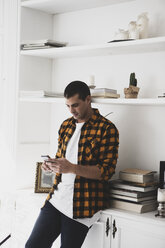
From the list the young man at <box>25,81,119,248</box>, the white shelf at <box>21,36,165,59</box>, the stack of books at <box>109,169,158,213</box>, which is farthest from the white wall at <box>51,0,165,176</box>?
the young man at <box>25,81,119,248</box>

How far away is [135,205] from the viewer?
8.55ft

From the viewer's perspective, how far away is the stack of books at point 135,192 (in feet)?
8.58

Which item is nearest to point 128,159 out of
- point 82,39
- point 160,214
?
point 160,214

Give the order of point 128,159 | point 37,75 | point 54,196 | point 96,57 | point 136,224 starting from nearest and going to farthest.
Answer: point 136,224, point 54,196, point 128,159, point 96,57, point 37,75

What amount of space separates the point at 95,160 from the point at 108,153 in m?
0.11

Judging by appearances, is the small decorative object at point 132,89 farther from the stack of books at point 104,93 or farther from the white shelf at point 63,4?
the white shelf at point 63,4

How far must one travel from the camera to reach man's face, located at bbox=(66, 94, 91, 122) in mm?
2654

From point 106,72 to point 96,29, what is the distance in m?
0.37

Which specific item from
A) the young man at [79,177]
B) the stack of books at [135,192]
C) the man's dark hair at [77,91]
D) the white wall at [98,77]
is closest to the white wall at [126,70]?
the white wall at [98,77]

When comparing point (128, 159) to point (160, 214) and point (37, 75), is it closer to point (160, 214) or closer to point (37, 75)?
point (160, 214)

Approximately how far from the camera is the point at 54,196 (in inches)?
107

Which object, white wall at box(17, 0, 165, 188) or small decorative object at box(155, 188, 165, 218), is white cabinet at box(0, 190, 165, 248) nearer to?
small decorative object at box(155, 188, 165, 218)

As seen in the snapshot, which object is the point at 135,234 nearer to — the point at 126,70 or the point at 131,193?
the point at 131,193

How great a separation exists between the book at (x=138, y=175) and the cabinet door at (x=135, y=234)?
0.93 ft
